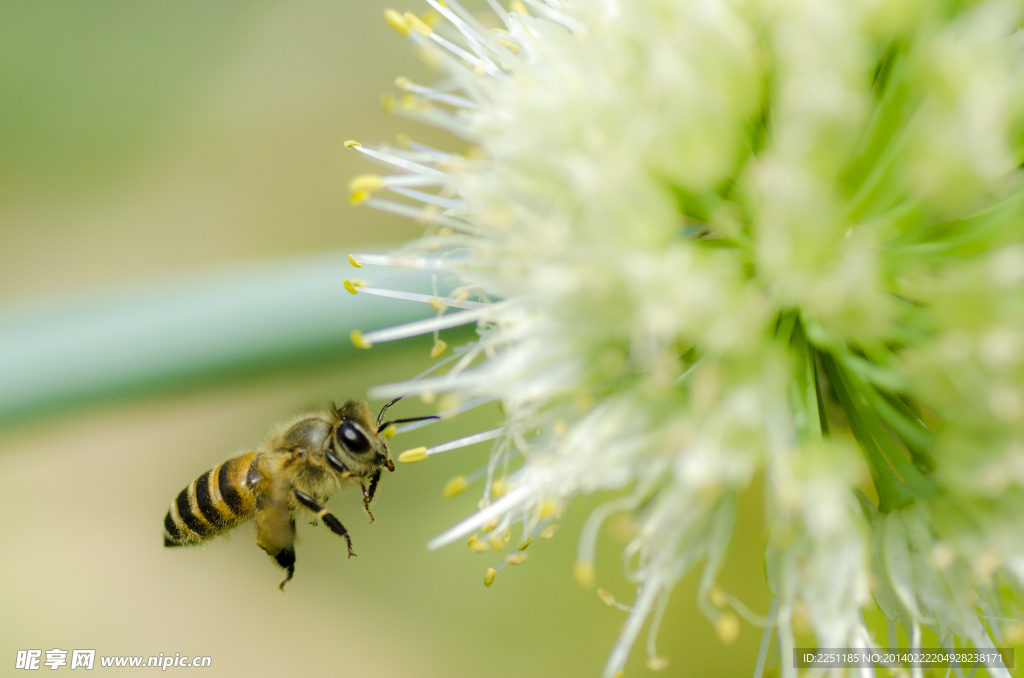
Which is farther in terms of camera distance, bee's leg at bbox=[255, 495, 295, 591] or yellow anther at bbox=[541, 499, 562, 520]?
bee's leg at bbox=[255, 495, 295, 591]

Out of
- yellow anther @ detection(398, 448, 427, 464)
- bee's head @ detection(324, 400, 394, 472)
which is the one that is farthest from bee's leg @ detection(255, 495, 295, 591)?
yellow anther @ detection(398, 448, 427, 464)

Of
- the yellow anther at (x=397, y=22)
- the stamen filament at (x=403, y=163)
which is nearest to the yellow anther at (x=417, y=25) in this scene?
the yellow anther at (x=397, y=22)

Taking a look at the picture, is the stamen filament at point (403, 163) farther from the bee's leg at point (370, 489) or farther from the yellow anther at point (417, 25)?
the bee's leg at point (370, 489)

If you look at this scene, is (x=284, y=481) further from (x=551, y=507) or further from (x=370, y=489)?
(x=551, y=507)

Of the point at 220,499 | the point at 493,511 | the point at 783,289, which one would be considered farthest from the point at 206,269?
the point at 783,289

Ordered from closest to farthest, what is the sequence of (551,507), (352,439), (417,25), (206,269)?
(551,507), (417,25), (352,439), (206,269)

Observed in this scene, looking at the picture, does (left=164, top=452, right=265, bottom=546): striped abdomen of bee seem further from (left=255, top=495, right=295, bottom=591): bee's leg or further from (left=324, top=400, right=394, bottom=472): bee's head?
(left=324, top=400, right=394, bottom=472): bee's head
